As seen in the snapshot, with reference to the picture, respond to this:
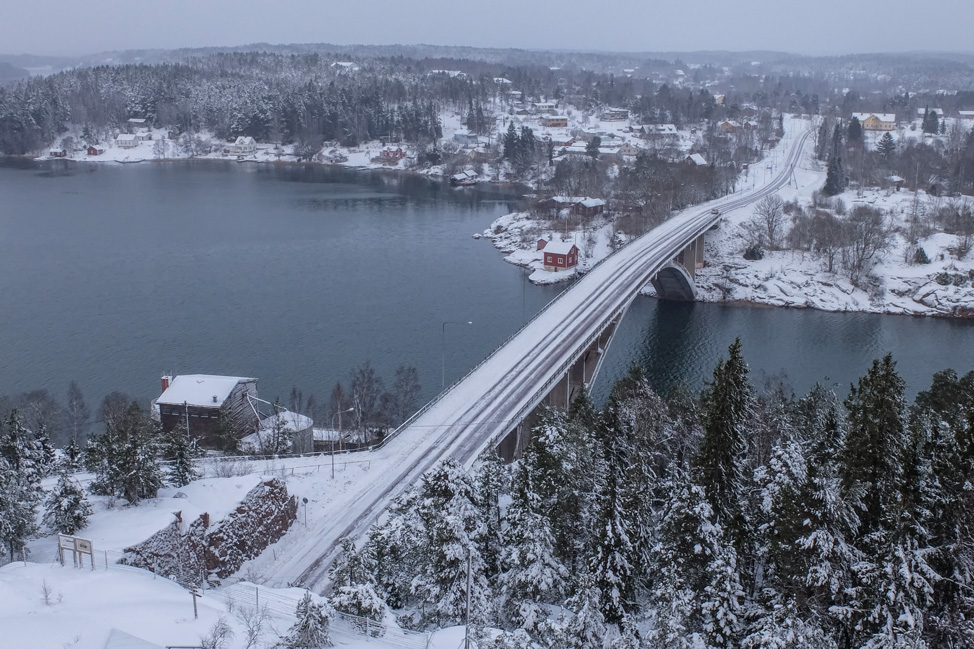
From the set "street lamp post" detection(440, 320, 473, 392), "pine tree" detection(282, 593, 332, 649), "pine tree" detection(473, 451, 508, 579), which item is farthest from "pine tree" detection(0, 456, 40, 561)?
"street lamp post" detection(440, 320, 473, 392)

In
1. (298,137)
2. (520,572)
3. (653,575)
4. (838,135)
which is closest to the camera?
(520,572)

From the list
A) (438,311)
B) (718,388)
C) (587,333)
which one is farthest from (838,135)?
(718,388)

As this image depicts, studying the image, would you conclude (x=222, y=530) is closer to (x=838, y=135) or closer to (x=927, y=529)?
(x=927, y=529)

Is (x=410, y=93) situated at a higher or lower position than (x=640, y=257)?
higher

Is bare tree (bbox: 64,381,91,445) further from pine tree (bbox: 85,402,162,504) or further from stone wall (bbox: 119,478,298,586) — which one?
stone wall (bbox: 119,478,298,586)

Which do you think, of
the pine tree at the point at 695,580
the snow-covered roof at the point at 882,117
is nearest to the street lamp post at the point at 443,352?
the pine tree at the point at 695,580

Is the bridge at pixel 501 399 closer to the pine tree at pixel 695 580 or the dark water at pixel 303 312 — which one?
the dark water at pixel 303 312
